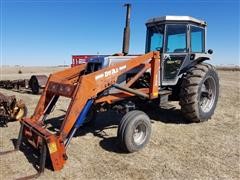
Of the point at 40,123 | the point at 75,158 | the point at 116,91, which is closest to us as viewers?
the point at 75,158

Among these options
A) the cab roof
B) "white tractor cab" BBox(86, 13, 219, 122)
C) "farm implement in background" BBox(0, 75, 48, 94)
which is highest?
the cab roof

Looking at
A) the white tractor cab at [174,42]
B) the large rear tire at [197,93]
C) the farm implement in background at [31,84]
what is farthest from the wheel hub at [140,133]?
the farm implement in background at [31,84]

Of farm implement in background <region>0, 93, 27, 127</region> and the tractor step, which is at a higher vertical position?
the tractor step

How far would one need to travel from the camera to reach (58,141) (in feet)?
16.7

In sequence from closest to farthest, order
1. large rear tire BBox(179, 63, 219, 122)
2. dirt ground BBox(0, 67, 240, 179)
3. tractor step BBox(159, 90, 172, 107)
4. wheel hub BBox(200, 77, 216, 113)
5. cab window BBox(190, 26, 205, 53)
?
dirt ground BBox(0, 67, 240, 179) < large rear tire BBox(179, 63, 219, 122) < tractor step BBox(159, 90, 172, 107) < cab window BBox(190, 26, 205, 53) < wheel hub BBox(200, 77, 216, 113)

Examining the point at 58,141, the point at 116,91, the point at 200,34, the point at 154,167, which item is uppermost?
the point at 200,34

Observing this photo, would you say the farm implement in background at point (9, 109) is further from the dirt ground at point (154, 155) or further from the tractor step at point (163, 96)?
the tractor step at point (163, 96)

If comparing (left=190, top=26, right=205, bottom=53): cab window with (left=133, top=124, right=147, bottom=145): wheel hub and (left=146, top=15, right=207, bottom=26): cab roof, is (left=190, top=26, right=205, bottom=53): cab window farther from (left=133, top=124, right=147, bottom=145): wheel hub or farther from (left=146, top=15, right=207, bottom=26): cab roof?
(left=133, top=124, right=147, bottom=145): wheel hub

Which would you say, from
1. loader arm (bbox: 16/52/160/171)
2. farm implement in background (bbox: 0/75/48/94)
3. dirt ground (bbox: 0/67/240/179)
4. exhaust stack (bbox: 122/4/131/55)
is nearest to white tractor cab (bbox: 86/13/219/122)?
exhaust stack (bbox: 122/4/131/55)

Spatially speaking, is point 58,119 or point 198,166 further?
point 58,119

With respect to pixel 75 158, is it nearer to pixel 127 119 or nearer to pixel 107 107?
pixel 127 119

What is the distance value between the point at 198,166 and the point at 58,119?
4679 millimetres

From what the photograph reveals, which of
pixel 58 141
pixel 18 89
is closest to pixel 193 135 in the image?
pixel 58 141

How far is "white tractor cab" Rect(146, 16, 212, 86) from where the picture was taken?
7.84 meters
